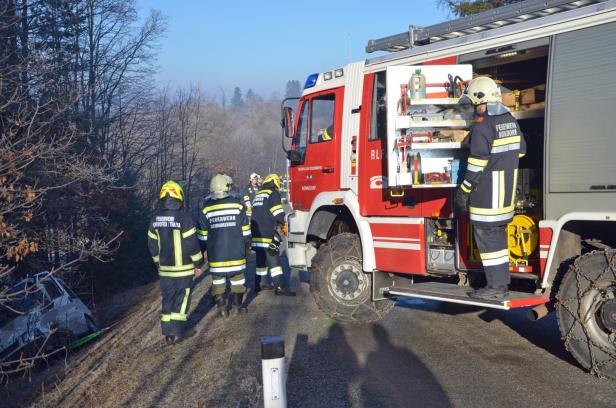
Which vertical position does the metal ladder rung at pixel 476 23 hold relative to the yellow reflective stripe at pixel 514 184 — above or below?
above

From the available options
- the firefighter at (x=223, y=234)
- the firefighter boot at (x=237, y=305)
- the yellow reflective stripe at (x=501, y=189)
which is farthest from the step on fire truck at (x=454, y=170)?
the firefighter boot at (x=237, y=305)

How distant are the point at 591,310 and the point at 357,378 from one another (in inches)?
83.3

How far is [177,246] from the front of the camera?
796 centimetres

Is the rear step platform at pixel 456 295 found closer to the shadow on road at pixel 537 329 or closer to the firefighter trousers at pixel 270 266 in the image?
the shadow on road at pixel 537 329

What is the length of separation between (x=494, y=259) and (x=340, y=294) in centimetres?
242

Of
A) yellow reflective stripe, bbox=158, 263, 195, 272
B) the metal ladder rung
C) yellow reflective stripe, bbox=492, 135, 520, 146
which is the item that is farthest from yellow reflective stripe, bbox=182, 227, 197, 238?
yellow reflective stripe, bbox=492, 135, 520, 146

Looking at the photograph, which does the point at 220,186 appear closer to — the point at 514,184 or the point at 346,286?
the point at 346,286

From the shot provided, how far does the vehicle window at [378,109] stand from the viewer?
7.52 meters

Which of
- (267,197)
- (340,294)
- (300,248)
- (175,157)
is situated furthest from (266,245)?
(175,157)

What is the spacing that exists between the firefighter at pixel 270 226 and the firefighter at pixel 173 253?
224 centimetres

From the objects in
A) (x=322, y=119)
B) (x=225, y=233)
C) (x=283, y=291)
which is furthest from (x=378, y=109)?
(x=283, y=291)

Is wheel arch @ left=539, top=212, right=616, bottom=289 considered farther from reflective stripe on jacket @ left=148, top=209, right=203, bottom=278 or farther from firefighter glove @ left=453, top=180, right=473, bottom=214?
reflective stripe on jacket @ left=148, top=209, right=203, bottom=278

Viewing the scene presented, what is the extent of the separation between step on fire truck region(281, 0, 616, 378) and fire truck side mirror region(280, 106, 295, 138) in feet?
0.10

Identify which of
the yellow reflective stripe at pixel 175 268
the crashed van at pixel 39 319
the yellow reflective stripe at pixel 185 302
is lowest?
the crashed van at pixel 39 319
